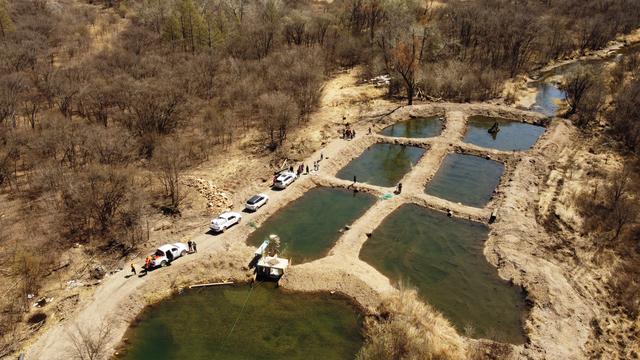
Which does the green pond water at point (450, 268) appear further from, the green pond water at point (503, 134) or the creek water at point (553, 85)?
the creek water at point (553, 85)

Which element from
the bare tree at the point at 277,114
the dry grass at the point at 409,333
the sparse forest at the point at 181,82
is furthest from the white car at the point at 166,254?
Answer: the bare tree at the point at 277,114

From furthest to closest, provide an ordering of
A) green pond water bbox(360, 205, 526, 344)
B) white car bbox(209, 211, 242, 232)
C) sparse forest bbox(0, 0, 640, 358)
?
white car bbox(209, 211, 242, 232) < sparse forest bbox(0, 0, 640, 358) < green pond water bbox(360, 205, 526, 344)

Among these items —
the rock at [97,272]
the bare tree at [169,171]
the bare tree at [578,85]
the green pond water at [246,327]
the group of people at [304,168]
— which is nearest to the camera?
the green pond water at [246,327]

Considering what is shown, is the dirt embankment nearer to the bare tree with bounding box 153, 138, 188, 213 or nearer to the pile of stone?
the pile of stone

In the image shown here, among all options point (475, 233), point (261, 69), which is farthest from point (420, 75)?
point (475, 233)

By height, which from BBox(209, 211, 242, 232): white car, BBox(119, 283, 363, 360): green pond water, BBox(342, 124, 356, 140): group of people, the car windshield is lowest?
BBox(119, 283, 363, 360): green pond water

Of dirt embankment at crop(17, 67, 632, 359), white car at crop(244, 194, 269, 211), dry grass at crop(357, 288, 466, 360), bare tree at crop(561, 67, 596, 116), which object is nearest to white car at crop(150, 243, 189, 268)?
dirt embankment at crop(17, 67, 632, 359)
